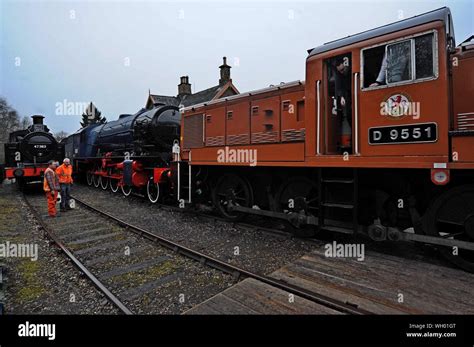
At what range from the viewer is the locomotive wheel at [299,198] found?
5602 mm

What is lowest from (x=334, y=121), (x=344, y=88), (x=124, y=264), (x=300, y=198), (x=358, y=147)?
(x=124, y=264)

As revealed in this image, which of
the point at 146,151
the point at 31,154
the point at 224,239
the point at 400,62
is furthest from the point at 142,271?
the point at 31,154

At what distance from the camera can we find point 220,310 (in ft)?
10.4

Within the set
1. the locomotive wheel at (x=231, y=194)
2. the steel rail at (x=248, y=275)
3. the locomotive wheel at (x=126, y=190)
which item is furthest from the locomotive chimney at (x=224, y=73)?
the steel rail at (x=248, y=275)


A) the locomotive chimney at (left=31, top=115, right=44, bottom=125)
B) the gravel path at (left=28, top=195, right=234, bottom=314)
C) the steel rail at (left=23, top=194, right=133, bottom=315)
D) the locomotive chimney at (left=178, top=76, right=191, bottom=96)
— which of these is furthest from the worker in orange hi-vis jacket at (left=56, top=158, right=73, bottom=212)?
the locomotive chimney at (left=178, top=76, right=191, bottom=96)

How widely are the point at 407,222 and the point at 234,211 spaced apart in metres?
4.04

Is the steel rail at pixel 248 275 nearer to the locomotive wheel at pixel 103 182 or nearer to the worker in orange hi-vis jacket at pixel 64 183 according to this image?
the worker in orange hi-vis jacket at pixel 64 183

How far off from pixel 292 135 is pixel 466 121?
285 centimetres

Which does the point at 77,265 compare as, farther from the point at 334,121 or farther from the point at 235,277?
the point at 334,121

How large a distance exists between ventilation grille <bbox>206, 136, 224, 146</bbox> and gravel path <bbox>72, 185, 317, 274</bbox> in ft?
7.13

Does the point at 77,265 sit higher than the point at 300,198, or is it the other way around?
the point at 300,198

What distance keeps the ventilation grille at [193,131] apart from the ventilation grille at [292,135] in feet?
9.77

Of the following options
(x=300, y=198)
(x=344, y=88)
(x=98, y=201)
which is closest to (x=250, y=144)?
(x=300, y=198)

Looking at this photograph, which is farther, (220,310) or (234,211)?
(234,211)
